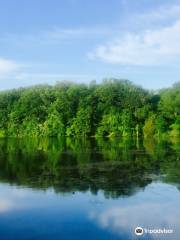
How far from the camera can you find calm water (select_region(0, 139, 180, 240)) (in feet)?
45.6

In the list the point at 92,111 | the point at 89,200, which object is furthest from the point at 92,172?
the point at 92,111

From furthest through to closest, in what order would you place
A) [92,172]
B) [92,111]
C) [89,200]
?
[92,111] → [92,172] → [89,200]

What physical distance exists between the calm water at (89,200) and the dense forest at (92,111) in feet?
157

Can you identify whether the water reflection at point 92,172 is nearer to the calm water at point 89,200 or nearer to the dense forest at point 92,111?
the calm water at point 89,200

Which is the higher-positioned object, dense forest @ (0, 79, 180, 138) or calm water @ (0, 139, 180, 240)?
dense forest @ (0, 79, 180, 138)

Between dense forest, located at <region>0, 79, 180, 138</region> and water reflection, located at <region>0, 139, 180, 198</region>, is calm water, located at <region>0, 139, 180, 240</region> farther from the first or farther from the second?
dense forest, located at <region>0, 79, 180, 138</region>

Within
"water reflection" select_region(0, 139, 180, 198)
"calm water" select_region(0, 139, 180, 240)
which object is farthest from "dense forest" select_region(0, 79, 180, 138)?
"calm water" select_region(0, 139, 180, 240)

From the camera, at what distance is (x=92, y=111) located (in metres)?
83.1

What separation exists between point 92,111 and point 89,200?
65401 mm

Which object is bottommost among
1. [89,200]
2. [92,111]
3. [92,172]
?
[89,200]

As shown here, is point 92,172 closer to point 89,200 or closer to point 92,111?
point 89,200

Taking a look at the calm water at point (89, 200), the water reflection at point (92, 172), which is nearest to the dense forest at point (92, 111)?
the water reflection at point (92, 172)

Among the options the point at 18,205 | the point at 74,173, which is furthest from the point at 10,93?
the point at 18,205

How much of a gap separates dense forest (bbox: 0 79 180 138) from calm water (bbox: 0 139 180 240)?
47.9 m
